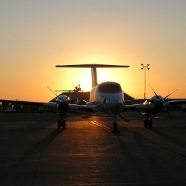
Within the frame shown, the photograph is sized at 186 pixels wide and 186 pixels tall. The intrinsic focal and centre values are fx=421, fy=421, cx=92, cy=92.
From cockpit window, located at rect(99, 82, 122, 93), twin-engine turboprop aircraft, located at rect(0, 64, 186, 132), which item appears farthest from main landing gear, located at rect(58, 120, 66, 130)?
cockpit window, located at rect(99, 82, 122, 93)

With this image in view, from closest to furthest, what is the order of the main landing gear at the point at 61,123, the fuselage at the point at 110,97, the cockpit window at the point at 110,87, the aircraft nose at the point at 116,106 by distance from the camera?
the aircraft nose at the point at 116,106 → the fuselage at the point at 110,97 → the cockpit window at the point at 110,87 → the main landing gear at the point at 61,123

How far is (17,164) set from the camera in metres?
11.7

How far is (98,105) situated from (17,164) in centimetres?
1880

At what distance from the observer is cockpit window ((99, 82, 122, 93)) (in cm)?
2870

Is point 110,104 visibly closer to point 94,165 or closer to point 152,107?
Result: point 152,107

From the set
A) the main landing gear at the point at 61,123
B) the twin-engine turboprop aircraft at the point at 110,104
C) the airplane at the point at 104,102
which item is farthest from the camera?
the main landing gear at the point at 61,123

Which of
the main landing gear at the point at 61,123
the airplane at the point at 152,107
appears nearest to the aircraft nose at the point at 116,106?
the airplane at the point at 152,107

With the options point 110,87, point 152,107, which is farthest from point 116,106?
point 152,107

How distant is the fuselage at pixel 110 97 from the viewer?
27047 mm

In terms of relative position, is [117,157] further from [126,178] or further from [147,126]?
[147,126]

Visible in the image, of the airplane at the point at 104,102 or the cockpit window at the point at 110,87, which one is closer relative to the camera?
the airplane at the point at 104,102

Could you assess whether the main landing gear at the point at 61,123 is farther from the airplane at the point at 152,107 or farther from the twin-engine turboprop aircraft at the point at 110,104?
the airplane at the point at 152,107

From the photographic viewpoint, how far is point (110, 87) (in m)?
29.0

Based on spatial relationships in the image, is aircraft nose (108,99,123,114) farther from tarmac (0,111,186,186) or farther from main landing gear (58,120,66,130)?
tarmac (0,111,186,186)
